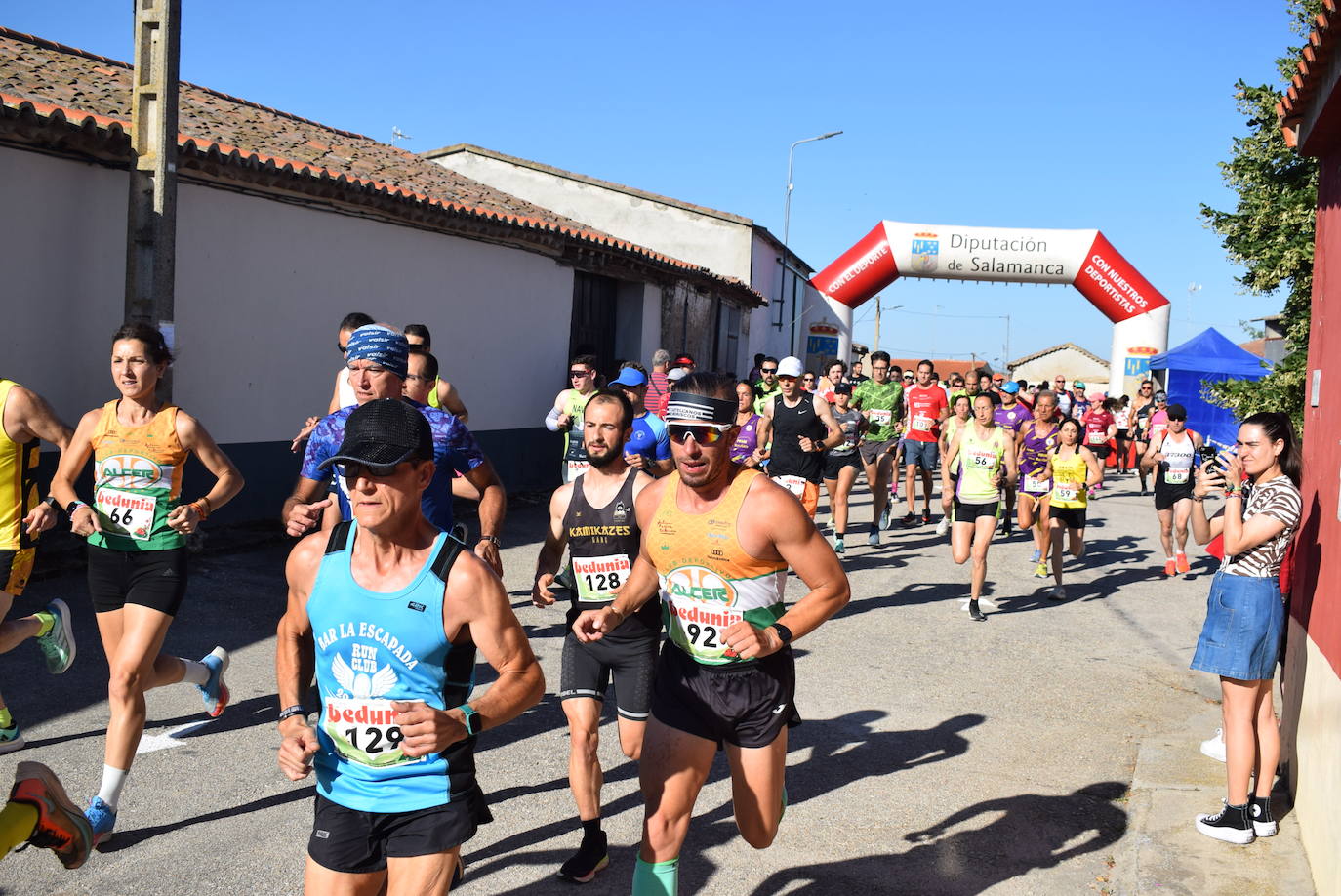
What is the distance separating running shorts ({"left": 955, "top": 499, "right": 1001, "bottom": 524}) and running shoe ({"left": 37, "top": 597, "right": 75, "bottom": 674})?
6958 mm

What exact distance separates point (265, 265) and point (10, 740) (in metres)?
7.36

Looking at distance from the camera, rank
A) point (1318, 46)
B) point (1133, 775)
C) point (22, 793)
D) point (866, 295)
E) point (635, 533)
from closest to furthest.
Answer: point (22, 793)
point (635, 533)
point (1318, 46)
point (1133, 775)
point (866, 295)

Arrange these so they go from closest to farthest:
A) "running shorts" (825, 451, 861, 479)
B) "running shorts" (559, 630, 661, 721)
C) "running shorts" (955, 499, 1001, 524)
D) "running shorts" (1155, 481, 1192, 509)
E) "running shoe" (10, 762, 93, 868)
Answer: "running shoe" (10, 762, 93, 868) < "running shorts" (559, 630, 661, 721) < "running shorts" (955, 499, 1001, 524) < "running shorts" (1155, 481, 1192, 509) < "running shorts" (825, 451, 861, 479)

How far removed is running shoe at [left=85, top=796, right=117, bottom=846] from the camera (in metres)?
Result: 4.59

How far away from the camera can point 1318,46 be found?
5457 mm

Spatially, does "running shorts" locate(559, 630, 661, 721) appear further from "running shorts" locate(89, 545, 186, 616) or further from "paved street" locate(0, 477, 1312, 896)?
"running shorts" locate(89, 545, 186, 616)

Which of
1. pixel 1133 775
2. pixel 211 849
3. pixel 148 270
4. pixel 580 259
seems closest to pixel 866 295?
pixel 580 259

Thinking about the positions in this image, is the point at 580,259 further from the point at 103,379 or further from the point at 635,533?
the point at 635,533

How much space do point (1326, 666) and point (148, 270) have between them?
921 cm

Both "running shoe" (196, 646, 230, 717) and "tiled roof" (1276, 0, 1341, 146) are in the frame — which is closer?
"tiled roof" (1276, 0, 1341, 146)

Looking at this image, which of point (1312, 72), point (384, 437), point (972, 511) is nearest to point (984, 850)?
point (384, 437)

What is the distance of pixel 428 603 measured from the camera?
282 centimetres

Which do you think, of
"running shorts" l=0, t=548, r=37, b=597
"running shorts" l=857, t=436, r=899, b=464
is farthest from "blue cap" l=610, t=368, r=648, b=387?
"running shorts" l=857, t=436, r=899, b=464

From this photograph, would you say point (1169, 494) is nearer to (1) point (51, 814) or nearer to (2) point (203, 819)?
(2) point (203, 819)
